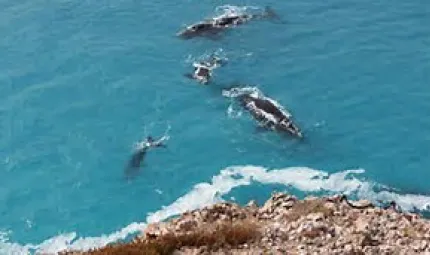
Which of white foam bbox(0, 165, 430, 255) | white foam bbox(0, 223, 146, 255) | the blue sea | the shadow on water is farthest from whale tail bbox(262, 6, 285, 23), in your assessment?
white foam bbox(0, 223, 146, 255)

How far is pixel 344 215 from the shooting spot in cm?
1521

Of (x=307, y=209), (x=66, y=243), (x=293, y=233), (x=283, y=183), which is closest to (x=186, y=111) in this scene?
(x=283, y=183)

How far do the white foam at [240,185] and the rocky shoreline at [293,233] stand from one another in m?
5.55

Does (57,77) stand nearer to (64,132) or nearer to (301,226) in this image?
(64,132)

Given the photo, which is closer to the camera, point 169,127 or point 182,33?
point 169,127

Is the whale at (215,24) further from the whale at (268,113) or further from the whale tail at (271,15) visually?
the whale at (268,113)

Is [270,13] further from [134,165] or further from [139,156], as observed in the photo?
[134,165]

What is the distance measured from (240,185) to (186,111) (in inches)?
166

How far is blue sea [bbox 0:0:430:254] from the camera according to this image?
22.5 metres

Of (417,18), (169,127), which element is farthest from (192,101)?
(417,18)

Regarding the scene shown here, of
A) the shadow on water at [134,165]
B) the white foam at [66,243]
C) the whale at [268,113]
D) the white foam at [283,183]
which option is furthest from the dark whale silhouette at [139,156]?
the whale at [268,113]

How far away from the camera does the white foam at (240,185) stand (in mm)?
21266

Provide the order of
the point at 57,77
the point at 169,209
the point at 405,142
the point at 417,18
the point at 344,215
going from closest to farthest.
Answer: the point at 344,215, the point at 169,209, the point at 405,142, the point at 57,77, the point at 417,18

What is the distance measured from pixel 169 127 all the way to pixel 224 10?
7666 millimetres
